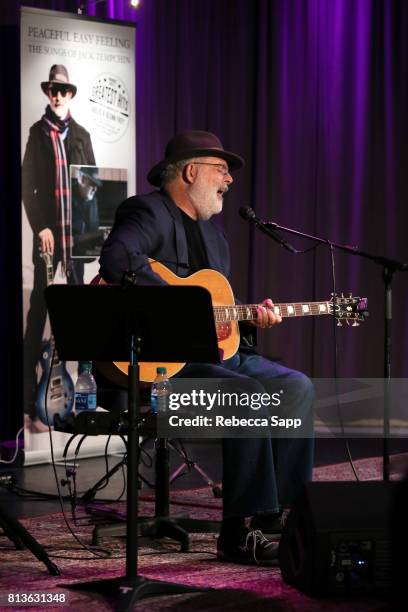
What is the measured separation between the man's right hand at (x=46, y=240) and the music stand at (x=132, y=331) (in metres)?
2.44

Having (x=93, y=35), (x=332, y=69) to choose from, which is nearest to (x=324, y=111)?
(x=332, y=69)

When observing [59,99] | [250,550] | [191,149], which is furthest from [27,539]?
[59,99]

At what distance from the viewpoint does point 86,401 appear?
4508 mm

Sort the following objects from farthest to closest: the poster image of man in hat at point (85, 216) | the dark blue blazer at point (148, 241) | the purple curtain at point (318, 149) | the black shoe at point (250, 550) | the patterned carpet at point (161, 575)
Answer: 1. the purple curtain at point (318, 149)
2. the poster image of man in hat at point (85, 216)
3. the dark blue blazer at point (148, 241)
4. the black shoe at point (250, 550)
5. the patterned carpet at point (161, 575)

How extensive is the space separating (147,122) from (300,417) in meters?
3.05

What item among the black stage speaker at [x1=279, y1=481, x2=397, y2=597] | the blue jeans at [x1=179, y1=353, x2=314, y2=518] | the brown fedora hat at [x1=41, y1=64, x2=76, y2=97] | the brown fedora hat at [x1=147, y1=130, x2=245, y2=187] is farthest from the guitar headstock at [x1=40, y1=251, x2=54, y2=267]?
the black stage speaker at [x1=279, y1=481, x2=397, y2=597]

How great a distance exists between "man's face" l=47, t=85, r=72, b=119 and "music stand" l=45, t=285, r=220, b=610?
269 centimetres

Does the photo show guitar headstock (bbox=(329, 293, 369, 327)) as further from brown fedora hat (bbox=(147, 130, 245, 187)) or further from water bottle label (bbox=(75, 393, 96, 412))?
water bottle label (bbox=(75, 393, 96, 412))

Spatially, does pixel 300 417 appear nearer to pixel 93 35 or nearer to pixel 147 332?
pixel 147 332

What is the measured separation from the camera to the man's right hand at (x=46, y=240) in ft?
18.2

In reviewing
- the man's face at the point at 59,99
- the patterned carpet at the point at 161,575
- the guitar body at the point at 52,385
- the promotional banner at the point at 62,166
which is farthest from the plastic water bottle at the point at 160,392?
the man's face at the point at 59,99

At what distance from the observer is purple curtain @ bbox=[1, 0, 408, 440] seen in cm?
686

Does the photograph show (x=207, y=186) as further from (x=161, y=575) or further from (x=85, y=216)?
(x=161, y=575)

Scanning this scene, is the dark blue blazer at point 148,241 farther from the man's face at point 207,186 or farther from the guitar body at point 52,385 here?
the guitar body at point 52,385
